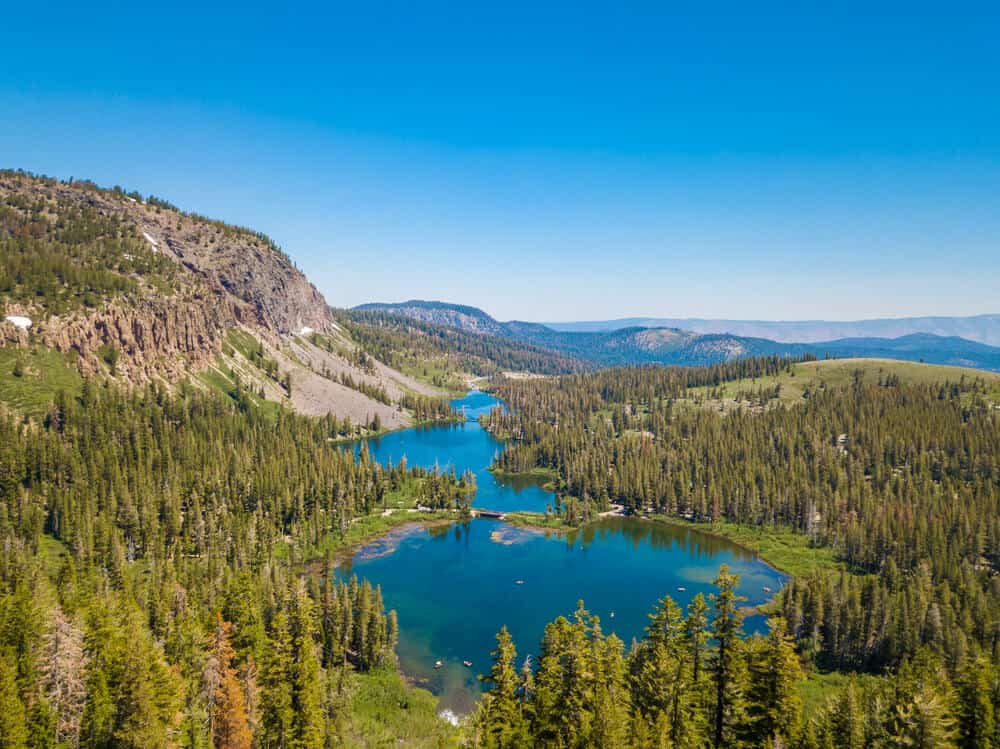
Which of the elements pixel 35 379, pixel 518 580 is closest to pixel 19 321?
pixel 35 379

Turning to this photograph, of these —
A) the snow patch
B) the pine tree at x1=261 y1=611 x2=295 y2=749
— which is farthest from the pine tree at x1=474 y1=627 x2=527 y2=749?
the snow patch

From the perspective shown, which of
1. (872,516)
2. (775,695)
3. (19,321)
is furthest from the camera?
(19,321)

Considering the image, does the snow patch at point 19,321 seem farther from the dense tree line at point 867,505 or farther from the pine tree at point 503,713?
Result: the pine tree at point 503,713

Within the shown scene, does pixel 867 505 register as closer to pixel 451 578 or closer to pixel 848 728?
pixel 451 578

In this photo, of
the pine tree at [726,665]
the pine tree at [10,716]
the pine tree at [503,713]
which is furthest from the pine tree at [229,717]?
the pine tree at [726,665]

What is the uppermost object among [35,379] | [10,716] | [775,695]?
[35,379]

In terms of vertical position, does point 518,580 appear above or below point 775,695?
below

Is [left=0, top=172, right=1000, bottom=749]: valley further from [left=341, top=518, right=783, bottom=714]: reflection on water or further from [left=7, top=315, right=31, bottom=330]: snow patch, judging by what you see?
[left=7, top=315, right=31, bottom=330]: snow patch
